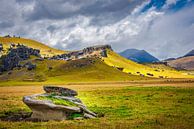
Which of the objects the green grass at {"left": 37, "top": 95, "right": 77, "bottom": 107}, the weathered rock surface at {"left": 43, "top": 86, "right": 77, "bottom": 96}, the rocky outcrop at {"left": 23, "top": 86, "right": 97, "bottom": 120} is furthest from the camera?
the weathered rock surface at {"left": 43, "top": 86, "right": 77, "bottom": 96}

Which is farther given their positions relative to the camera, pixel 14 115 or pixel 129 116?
pixel 14 115

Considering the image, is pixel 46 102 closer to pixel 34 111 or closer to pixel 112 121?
pixel 34 111

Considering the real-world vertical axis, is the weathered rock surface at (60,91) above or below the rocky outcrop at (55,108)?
above

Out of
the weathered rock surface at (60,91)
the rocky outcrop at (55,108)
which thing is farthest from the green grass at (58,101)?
the weathered rock surface at (60,91)

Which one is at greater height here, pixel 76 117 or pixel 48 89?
pixel 48 89

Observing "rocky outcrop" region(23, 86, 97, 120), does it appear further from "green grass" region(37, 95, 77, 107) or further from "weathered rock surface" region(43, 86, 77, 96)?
"weathered rock surface" region(43, 86, 77, 96)

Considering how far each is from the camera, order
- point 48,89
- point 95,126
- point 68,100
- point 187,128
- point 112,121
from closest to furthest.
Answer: point 187,128, point 95,126, point 112,121, point 68,100, point 48,89

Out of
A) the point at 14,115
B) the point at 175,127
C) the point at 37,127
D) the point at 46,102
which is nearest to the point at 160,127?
the point at 175,127

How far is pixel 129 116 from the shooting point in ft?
102

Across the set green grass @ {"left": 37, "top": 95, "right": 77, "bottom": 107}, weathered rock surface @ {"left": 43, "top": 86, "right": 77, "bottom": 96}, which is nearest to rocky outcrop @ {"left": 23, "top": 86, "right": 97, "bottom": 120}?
green grass @ {"left": 37, "top": 95, "right": 77, "bottom": 107}

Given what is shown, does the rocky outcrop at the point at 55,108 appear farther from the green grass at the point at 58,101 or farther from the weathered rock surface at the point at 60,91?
the weathered rock surface at the point at 60,91

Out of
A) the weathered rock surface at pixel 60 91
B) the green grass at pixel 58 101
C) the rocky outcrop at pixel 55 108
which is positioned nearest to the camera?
the rocky outcrop at pixel 55 108

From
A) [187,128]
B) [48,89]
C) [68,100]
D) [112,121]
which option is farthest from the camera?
[48,89]

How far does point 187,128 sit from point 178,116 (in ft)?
Result: 20.1
